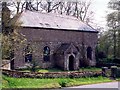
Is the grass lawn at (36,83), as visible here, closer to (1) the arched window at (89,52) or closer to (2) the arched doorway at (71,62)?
(2) the arched doorway at (71,62)

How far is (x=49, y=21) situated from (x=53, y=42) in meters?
2.32

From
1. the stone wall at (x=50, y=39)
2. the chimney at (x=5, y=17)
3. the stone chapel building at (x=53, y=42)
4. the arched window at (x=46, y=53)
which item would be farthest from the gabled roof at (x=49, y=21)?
the chimney at (x=5, y=17)

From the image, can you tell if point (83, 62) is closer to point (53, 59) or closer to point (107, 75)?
point (53, 59)

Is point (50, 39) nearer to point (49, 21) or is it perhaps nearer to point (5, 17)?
point (49, 21)

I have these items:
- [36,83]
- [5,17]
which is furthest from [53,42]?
[36,83]

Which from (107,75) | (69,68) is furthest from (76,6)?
(107,75)

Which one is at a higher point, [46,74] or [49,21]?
[49,21]

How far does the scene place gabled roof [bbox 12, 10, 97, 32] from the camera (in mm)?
27016

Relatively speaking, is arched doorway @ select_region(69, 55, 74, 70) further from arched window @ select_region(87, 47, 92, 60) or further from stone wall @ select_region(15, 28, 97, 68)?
arched window @ select_region(87, 47, 92, 60)

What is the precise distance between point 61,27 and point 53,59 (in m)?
3.59

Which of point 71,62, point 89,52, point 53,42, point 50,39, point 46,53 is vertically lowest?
point 71,62

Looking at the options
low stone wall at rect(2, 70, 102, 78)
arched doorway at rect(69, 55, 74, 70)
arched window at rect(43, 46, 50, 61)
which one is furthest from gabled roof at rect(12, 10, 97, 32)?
low stone wall at rect(2, 70, 102, 78)

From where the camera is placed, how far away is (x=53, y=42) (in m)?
28.9

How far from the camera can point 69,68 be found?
2895 centimetres
